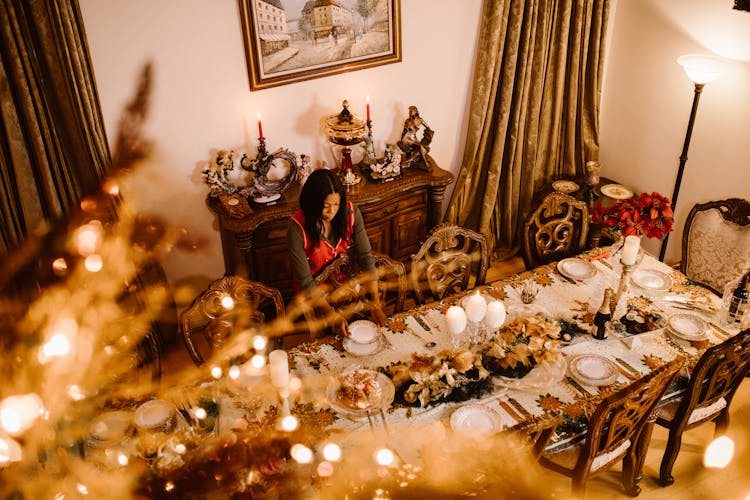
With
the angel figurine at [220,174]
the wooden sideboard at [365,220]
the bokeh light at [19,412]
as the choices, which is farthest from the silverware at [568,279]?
the bokeh light at [19,412]

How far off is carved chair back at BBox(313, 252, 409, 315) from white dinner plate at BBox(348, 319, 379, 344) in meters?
0.15

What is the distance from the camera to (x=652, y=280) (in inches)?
108

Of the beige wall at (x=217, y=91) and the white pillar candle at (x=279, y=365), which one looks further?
the beige wall at (x=217, y=91)

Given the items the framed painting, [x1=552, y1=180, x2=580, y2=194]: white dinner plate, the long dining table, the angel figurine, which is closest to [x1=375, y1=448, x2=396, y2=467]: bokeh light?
the long dining table

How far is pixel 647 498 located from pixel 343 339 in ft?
4.83

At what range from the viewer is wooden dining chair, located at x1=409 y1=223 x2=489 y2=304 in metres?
2.71

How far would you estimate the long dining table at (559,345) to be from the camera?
6.85 feet

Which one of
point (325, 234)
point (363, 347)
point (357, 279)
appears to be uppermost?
point (325, 234)

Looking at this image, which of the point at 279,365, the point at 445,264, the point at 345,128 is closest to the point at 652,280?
the point at 445,264

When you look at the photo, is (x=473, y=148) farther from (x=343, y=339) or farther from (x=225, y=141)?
(x=343, y=339)

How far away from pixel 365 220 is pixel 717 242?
1.76m

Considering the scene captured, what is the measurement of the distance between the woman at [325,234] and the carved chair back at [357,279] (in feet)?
0.12

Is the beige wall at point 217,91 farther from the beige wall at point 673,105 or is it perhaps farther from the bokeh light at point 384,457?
the bokeh light at point 384,457

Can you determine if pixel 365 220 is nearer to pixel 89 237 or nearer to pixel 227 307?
pixel 227 307
